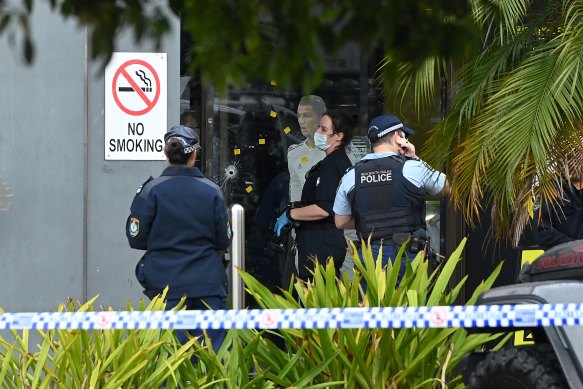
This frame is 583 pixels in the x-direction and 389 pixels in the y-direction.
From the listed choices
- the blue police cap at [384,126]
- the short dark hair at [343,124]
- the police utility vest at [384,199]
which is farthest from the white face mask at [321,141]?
the police utility vest at [384,199]

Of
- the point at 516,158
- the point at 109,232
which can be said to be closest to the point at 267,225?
the point at 109,232

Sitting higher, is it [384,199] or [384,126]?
[384,126]

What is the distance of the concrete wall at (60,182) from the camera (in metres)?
8.50

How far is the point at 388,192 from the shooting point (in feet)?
24.2

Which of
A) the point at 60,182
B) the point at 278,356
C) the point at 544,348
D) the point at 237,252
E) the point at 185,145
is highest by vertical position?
the point at 185,145

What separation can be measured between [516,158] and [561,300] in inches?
69.5

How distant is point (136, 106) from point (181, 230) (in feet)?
5.43

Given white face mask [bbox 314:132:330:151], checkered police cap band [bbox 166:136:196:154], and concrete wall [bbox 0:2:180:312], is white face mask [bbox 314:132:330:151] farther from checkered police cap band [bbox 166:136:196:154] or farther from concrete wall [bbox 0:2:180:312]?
checkered police cap band [bbox 166:136:196:154]

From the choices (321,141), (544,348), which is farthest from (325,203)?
(544,348)

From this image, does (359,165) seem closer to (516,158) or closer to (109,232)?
(516,158)

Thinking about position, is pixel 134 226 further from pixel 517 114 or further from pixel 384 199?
pixel 517 114

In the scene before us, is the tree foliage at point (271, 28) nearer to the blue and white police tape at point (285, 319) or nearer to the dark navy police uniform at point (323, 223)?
the blue and white police tape at point (285, 319)

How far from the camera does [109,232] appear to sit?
859 cm

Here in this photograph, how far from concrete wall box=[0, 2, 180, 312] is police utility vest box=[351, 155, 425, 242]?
5.71 ft
